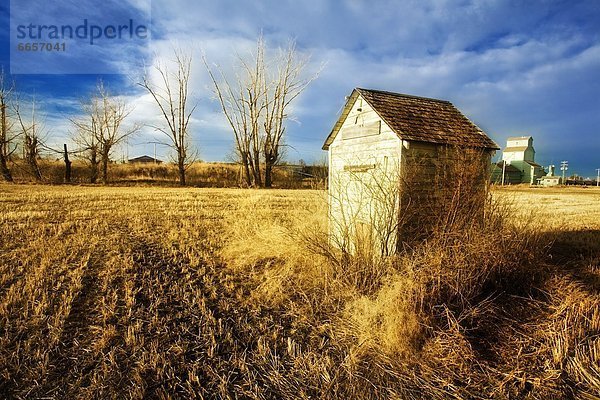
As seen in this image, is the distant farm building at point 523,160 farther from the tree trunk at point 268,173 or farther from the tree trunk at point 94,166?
the tree trunk at point 94,166

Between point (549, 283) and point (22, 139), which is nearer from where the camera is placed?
point (549, 283)

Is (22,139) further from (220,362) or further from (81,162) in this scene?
(220,362)

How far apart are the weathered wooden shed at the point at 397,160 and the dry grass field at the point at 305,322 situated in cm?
92

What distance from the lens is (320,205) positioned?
9195 millimetres

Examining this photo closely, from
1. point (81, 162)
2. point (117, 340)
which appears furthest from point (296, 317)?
point (81, 162)

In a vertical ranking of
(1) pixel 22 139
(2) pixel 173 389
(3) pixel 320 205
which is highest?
(1) pixel 22 139

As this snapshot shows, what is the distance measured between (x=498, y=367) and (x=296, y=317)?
9.88ft

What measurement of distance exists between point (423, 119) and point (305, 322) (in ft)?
18.4

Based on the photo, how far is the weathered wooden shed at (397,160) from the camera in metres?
6.75

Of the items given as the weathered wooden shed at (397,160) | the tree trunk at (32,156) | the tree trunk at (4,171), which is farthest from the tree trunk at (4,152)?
the weathered wooden shed at (397,160)

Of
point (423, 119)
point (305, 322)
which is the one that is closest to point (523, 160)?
point (423, 119)

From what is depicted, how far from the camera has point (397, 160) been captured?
7172mm

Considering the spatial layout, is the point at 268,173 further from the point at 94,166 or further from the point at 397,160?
the point at 397,160

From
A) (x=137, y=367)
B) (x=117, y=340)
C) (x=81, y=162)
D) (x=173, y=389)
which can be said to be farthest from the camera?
(x=81, y=162)
